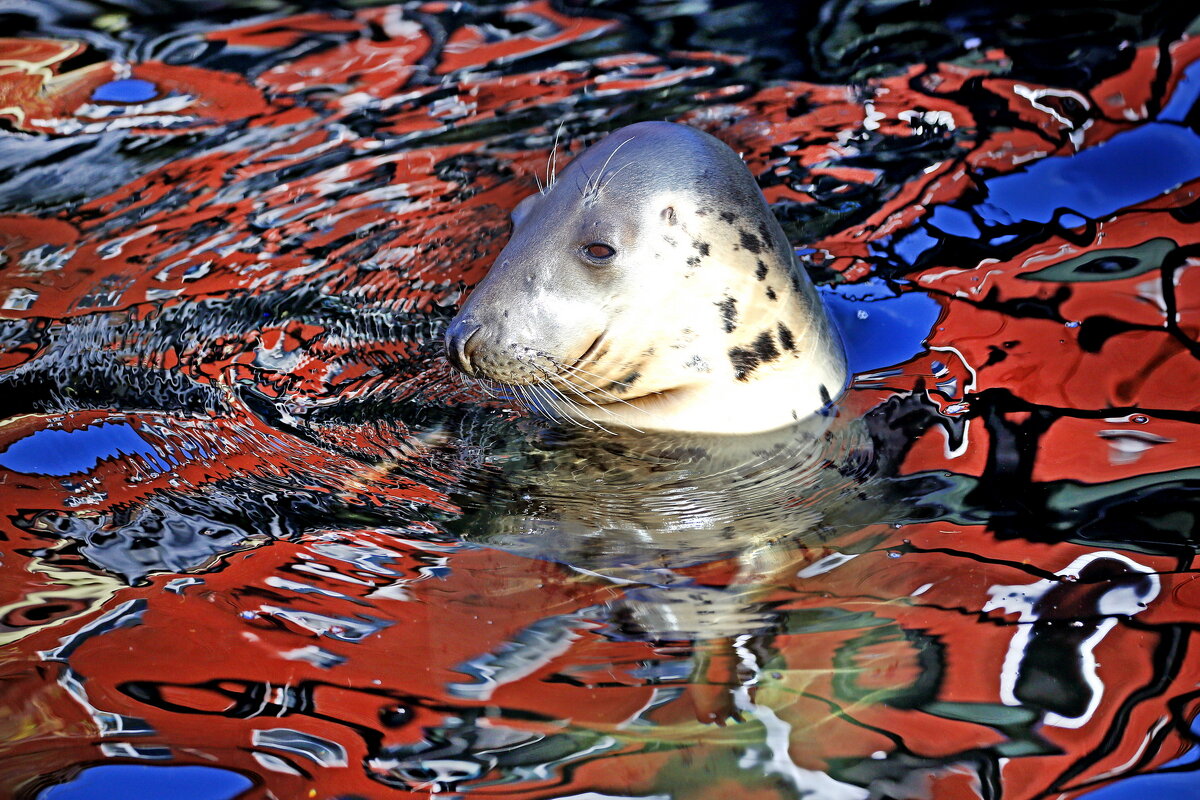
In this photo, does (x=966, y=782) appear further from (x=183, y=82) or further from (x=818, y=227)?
(x=183, y=82)

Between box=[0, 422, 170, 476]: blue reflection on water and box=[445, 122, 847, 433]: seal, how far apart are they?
0.83 meters

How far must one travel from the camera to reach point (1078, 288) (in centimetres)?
352

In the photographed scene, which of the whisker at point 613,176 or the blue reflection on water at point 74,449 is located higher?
the whisker at point 613,176

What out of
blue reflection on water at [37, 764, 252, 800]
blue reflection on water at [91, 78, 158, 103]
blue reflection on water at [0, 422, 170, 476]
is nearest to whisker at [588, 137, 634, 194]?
blue reflection on water at [0, 422, 170, 476]

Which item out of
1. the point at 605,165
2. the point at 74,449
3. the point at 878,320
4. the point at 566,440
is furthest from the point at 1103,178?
the point at 74,449

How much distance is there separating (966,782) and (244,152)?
355 cm

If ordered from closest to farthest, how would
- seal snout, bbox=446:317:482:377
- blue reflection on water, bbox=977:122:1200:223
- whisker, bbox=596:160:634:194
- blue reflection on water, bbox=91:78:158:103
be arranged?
seal snout, bbox=446:317:482:377 < whisker, bbox=596:160:634:194 < blue reflection on water, bbox=977:122:1200:223 < blue reflection on water, bbox=91:78:158:103

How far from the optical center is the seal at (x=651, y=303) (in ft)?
9.64

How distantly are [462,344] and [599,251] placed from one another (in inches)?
17.0

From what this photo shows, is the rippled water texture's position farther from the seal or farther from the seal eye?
the seal eye

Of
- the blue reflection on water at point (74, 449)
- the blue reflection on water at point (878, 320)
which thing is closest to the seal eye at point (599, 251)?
the blue reflection on water at point (878, 320)

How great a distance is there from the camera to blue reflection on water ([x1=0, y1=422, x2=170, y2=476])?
8.96 feet

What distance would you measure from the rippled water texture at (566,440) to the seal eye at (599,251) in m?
0.55

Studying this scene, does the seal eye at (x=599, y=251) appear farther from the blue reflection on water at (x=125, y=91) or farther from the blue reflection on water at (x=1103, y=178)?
the blue reflection on water at (x=125, y=91)
